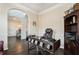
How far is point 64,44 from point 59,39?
0.15 meters

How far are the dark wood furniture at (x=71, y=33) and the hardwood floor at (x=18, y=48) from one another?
0.18 m

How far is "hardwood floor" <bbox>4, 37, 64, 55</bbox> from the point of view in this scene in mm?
2014

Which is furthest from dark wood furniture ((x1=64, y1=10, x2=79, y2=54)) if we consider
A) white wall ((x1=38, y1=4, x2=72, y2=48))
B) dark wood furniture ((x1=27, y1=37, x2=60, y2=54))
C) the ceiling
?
the ceiling

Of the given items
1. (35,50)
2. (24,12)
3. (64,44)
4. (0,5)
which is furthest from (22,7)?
(64,44)

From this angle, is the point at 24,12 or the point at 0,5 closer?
the point at 0,5

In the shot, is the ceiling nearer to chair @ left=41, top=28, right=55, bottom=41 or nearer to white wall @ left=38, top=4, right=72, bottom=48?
white wall @ left=38, top=4, right=72, bottom=48

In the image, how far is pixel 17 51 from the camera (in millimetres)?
2045

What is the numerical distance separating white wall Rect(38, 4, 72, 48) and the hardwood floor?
38 centimetres

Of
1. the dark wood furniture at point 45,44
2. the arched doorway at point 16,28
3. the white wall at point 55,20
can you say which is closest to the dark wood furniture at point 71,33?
the white wall at point 55,20

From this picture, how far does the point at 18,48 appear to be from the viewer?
2072 millimetres

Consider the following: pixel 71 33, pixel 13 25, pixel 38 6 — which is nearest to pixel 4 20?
pixel 13 25

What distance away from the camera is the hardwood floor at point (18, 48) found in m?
2.01

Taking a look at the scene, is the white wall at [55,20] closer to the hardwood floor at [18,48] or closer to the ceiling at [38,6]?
the ceiling at [38,6]
